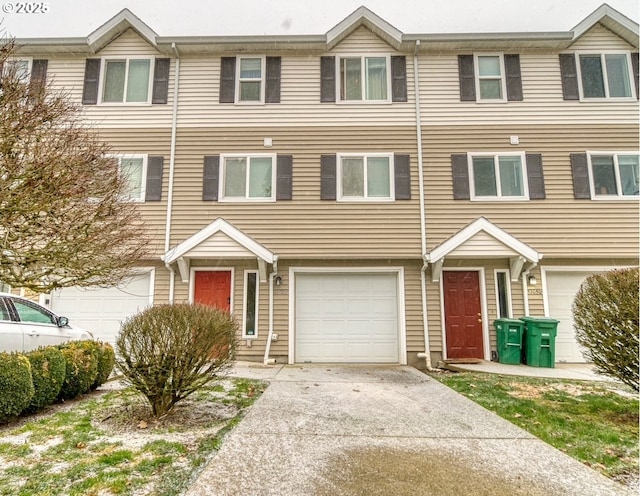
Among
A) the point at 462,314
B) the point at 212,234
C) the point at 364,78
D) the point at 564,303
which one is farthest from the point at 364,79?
the point at 564,303

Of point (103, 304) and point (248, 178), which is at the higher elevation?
point (248, 178)

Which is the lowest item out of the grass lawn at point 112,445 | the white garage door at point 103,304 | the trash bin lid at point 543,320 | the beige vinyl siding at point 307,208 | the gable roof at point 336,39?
the grass lawn at point 112,445

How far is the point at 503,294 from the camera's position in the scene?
9.07 meters

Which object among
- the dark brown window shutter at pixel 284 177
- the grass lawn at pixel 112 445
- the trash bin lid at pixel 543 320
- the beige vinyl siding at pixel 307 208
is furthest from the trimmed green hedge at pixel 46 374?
the trash bin lid at pixel 543 320

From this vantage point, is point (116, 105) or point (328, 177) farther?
point (116, 105)

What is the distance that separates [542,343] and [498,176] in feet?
13.0

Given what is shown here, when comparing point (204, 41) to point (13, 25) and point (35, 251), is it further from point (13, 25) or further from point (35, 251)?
point (35, 251)

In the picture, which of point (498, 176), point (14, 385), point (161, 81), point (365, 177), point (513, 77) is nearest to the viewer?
point (14, 385)

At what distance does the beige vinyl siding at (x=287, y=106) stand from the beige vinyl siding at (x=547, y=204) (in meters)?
1.35

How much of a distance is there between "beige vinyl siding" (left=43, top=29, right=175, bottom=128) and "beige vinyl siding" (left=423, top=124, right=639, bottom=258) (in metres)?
6.69

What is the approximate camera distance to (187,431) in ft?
12.9

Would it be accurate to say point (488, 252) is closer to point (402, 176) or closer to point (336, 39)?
point (402, 176)

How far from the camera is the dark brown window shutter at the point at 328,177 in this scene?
941cm

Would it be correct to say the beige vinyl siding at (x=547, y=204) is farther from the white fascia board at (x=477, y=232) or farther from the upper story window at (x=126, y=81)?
the upper story window at (x=126, y=81)
